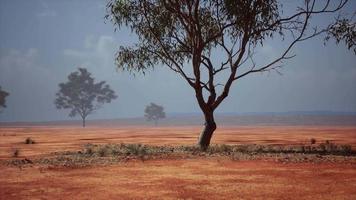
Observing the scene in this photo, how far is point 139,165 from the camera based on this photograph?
17.9 meters

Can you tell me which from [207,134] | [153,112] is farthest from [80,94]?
[207,134]

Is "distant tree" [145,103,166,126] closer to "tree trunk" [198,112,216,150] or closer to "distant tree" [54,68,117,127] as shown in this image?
"distant tree" [54,68,117,127]

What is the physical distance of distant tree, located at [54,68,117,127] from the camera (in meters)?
114

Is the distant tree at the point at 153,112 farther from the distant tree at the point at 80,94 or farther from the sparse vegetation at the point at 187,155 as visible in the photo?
the sparse vegetation at the point at 187,155

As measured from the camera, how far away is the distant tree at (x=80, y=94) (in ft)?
375

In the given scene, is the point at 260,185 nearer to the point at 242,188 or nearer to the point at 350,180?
the point at 242,188

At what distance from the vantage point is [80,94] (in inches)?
4604

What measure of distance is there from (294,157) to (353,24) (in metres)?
9.95

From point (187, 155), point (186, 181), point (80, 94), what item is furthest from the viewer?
point (80, 94)

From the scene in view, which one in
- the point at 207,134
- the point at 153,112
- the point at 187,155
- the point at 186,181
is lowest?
the point at 186,181

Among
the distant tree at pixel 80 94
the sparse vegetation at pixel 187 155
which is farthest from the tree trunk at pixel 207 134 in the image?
the distant tree at pixel 80 94

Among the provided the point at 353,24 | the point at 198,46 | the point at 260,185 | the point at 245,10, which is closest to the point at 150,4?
the point at 198,46

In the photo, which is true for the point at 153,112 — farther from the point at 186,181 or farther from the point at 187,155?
the point at 186,181

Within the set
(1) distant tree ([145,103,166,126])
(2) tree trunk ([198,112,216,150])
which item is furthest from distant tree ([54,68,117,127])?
(2) tree trunk ([198,112,216,150])
